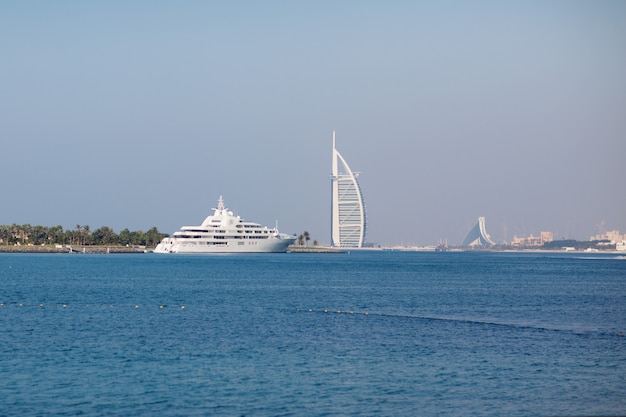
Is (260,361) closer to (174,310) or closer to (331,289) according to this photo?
(174,310)

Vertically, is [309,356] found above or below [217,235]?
below

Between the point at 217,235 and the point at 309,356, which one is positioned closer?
the point at 309,356

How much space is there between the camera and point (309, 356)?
1303 inches

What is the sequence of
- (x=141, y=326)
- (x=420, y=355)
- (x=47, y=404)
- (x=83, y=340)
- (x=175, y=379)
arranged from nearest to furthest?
(x=47, y=404), (x=175, y=379), (x=420, y=355), (x=83, y=340), (x=141, y=326)

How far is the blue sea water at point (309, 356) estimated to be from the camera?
979 inches

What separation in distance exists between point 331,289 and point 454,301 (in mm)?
16500

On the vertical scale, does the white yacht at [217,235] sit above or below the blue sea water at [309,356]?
above

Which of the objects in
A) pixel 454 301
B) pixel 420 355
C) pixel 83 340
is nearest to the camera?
pixel 420 355

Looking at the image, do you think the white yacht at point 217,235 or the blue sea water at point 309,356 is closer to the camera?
the blue sea water at point 309,356

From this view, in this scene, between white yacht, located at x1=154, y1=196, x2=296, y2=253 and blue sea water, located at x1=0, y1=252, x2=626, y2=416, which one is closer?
blue sea water, located at x1=0, y1=252, x2=626, y2=416

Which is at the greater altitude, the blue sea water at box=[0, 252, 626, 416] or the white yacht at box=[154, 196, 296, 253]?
the white yacht at box=[154, 196, 296, 253]

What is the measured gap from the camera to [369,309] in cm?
5488

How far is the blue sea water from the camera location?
81.6 ft

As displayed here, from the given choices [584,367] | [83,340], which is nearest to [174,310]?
[83,340]
